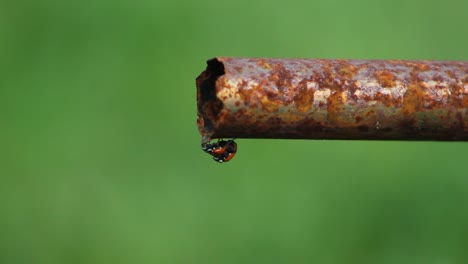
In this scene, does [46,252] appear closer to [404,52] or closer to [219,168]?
[219,168]

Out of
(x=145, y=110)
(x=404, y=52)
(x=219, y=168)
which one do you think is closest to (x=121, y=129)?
(x=145, y=110)

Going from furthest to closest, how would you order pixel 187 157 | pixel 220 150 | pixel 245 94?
1. pixel 187 157
2. pixel 220 150
3. pixel 245 94

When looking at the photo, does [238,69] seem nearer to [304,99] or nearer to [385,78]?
[304,99]

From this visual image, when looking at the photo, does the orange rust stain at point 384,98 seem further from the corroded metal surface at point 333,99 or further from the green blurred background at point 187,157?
the green blurred background at point 187,157

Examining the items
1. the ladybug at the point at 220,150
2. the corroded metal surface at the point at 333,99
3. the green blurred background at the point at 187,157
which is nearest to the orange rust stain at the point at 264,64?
the corroded metal surface at the point at 333,99


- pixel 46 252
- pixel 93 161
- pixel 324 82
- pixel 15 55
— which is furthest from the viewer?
pixel 15 55

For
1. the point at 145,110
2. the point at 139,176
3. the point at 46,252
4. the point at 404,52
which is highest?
the point at 404,52

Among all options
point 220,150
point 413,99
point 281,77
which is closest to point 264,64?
point 281,77
